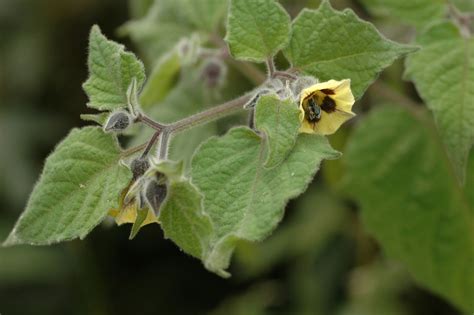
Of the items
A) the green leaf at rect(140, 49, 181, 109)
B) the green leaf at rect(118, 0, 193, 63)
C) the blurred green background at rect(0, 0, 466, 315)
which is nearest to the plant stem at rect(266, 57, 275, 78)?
the green leaf at rect(140, 49, 181, 109)

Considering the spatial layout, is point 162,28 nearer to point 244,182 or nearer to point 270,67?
point 270,67

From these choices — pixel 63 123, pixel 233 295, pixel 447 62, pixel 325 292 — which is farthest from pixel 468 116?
pixel 63 123

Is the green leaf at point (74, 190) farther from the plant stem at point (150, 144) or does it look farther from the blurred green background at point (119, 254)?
the blurred green background at point (119, 254)

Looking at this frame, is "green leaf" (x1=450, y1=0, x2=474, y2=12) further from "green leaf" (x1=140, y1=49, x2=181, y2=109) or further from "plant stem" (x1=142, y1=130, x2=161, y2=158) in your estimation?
"plant stem" (x1=142, y1=130, x2=161, y2=158)

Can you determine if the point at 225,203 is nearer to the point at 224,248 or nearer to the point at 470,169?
the point at 224,248

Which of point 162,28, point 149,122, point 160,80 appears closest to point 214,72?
point 160,80

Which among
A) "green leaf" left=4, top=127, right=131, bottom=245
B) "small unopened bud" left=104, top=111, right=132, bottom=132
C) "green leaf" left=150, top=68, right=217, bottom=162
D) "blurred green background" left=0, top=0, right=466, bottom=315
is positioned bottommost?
"blurred green background" left=0, top=0, right=466, bottom=315
